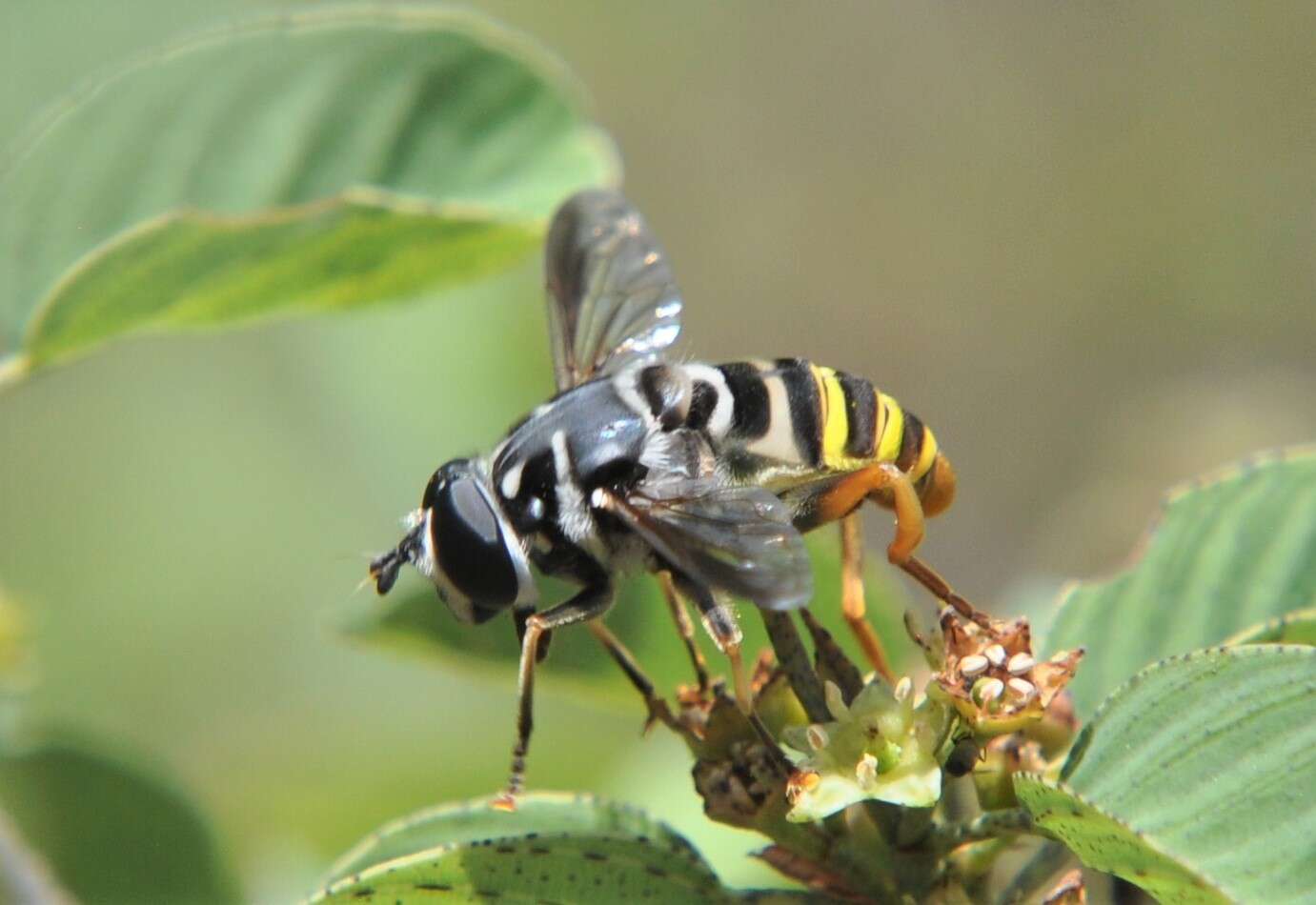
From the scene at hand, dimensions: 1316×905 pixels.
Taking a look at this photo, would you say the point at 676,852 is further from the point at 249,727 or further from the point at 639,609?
the point at 249,727

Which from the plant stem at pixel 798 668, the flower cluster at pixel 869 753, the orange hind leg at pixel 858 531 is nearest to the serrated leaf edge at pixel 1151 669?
the flower cluster at pixel 869 753

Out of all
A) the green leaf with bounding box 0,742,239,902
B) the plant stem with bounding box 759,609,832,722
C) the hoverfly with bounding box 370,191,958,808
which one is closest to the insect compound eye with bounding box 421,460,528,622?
the hoverfly with bounding box 370,191,958,808

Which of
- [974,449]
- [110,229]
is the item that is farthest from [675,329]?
[974,449]

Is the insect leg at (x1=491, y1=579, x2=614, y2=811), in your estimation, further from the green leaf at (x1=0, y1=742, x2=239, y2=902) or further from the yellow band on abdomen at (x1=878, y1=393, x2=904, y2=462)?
the green leaf at (x1=0, y1=742, x2=239, y2=902)

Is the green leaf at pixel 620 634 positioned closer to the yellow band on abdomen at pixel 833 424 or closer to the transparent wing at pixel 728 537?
the yellow band on abdomen at pixel 833 424

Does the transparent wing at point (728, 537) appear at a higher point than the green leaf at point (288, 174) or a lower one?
lower

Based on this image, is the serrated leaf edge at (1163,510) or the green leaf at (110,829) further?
the green leaf at (110,829)

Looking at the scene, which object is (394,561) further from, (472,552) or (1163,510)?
(1163,510)
